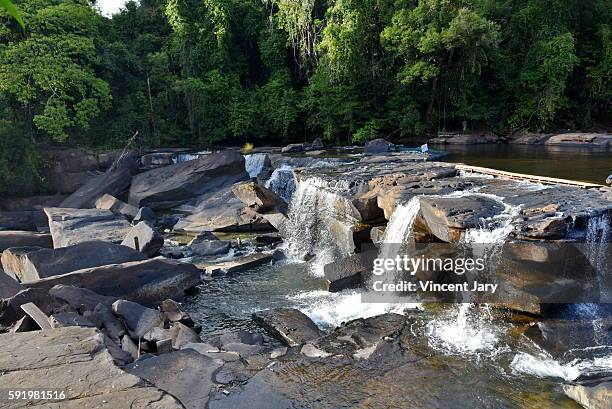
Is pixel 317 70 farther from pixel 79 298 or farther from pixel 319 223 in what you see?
pixel 79 298

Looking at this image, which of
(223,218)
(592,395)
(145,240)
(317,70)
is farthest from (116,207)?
(592,395)

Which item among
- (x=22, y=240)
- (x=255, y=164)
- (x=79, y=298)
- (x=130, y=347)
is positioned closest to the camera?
(x=130, y=347)

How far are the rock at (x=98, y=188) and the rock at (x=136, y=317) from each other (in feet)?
32.1

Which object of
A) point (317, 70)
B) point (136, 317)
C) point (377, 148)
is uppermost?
point (317, 70)

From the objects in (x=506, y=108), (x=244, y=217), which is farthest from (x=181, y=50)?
(x=506, y=108)

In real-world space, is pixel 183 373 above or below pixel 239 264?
above

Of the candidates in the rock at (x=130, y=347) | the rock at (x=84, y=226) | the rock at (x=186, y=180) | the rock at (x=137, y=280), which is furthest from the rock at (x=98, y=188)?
the rock at (x=130, y=347)

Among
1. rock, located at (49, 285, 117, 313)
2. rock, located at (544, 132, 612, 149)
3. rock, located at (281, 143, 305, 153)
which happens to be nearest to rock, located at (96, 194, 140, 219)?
rock, located at (49, 285, 117, 313)

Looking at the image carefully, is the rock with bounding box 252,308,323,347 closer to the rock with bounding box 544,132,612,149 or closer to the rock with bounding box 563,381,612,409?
the rock with bounding box 563,381,612,409

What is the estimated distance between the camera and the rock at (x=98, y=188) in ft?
52.3

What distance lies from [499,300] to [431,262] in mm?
1397

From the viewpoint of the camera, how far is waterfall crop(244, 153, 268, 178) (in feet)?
57.3

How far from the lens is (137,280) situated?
8.60 metres

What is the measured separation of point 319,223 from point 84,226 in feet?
21.3
